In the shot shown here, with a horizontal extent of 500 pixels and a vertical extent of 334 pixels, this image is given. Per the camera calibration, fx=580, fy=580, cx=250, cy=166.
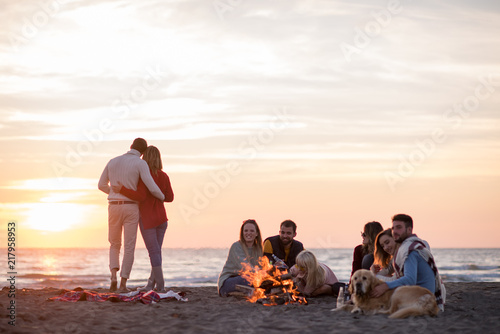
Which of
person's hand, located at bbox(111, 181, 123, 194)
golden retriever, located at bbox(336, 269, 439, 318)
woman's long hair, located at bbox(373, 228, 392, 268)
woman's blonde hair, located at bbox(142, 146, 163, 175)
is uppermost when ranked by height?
woman's blonde hair, located at bbox(142, 146, 163, 175)

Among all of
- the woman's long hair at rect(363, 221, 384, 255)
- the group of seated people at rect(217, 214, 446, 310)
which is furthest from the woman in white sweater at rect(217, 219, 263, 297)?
the woman's long hair at rect(363, 221, 384, 255)

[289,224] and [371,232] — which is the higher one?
[289,224]

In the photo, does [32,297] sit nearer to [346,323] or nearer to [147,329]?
[147,329]

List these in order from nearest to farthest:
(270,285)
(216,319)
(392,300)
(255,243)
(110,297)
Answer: (216,319)
(392,300)
(110,297)
(270,285)
(255,243)

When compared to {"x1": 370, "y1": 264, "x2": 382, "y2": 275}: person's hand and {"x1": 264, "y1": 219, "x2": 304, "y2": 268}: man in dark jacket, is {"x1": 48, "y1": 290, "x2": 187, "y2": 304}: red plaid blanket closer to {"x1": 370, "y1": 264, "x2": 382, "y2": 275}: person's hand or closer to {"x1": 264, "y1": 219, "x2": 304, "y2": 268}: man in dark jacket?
{"x1": 264, "y1": 219, "x2": 304, "y2": 268}: man in dark jacket

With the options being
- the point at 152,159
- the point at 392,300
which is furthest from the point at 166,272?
the point at 392,300

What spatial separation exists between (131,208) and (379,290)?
379 cm

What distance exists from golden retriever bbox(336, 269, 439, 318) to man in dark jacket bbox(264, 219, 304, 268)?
1.79 m

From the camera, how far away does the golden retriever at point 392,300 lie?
656 cm

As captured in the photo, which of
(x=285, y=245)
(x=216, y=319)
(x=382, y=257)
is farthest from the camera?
(x=285, y=245)

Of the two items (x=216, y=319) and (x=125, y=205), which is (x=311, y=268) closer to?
(x=216, y=319)

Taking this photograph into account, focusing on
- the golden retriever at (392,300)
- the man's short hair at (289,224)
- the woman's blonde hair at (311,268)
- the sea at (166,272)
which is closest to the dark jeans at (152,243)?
the man's short hair at (289,224)

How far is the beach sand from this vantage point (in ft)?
19.3

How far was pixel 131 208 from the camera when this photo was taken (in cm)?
859
